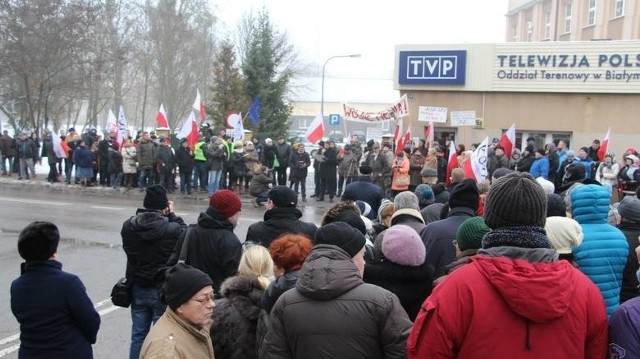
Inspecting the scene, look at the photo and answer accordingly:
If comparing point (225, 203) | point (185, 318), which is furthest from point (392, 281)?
point (225, 203)

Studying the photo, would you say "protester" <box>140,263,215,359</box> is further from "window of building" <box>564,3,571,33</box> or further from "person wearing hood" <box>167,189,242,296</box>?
"window of building" <box>564,3,571,33</box>

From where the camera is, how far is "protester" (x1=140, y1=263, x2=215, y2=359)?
10.5 ft

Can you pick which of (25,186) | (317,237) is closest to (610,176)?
(317,237)

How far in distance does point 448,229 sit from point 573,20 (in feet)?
122

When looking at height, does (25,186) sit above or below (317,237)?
below

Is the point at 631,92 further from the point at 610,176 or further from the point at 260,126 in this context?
the point at 260,126

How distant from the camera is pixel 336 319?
115 inches

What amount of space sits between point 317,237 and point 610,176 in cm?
1542

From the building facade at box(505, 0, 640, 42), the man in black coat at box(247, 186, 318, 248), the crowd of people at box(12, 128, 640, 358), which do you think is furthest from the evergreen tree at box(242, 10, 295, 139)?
the man in black coat at box(247, 186, 318, 248)

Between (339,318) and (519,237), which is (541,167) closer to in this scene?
(339,318)

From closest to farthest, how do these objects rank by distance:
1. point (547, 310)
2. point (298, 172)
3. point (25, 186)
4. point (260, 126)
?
point (547, 310), point (298, 172), point (25, 186), point (260, 126)

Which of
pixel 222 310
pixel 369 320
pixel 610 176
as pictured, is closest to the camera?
pixel 369 320

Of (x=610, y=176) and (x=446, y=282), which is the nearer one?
(x=446, y=282)

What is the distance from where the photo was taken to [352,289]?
2984 millimetres
